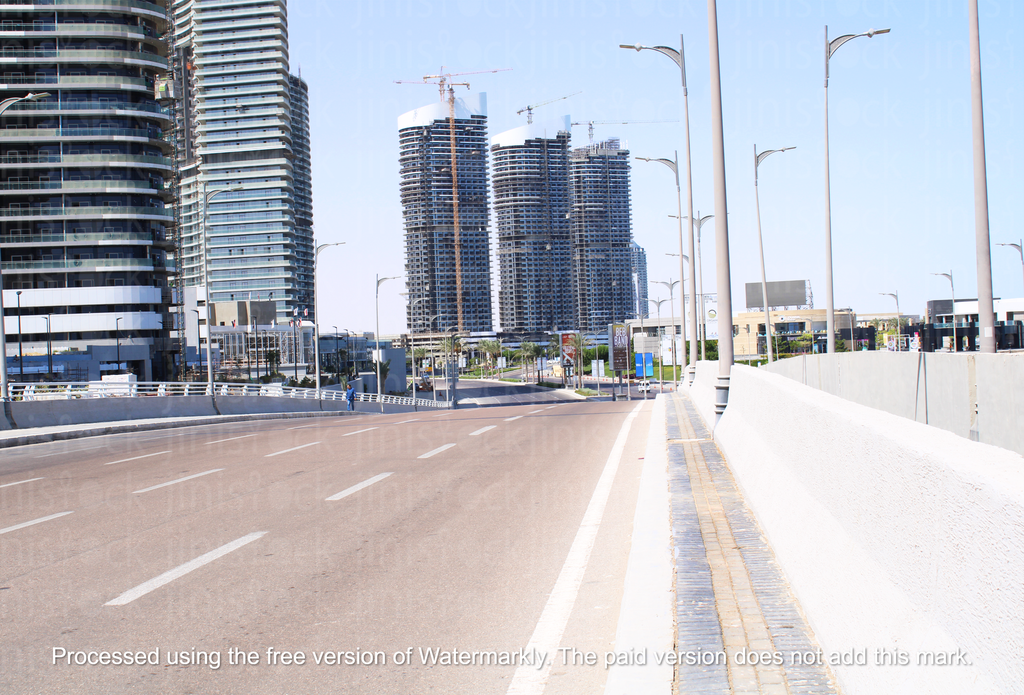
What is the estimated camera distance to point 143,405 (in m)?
36.5

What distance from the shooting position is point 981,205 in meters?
17.3

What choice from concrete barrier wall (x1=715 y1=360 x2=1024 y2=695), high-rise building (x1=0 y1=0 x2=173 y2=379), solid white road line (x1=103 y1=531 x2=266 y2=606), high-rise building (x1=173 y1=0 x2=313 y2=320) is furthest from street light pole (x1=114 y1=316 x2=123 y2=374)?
concrete barrier wall (x1=715 y1=360 x2=1024 y2=695)

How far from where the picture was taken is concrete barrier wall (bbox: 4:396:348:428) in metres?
29.8

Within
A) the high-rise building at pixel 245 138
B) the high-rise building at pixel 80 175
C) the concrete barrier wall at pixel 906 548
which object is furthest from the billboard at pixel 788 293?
the concrete barrier wall at pixel 906 548

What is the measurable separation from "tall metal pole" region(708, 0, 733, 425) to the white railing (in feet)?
86.8

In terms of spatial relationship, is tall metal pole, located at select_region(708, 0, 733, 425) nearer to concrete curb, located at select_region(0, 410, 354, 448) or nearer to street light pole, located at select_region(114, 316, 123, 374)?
concrete curb, located at select_region(0, 410, 354, 448)

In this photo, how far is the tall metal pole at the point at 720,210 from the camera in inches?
599

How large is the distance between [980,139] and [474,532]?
14.3 metres

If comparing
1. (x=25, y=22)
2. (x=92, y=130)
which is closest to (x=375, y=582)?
(x=92, y=130)

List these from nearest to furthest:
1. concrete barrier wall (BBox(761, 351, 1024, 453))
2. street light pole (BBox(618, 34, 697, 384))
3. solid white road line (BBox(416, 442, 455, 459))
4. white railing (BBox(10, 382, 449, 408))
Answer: concrete barrier wall (BBox(761, 351, 1024, 453)) → solid white road line (BBox(416, 442, 455, 459)) → street light pole (BBox(618, 34, 697, 384)) → white railing (BBox(10, 382, 449, 408))

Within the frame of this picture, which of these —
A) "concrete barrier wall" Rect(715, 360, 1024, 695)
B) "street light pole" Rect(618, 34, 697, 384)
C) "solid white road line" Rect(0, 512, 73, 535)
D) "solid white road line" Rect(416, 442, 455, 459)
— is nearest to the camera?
"concrete barrier wall" Rect(715, 360, 1024, 695)

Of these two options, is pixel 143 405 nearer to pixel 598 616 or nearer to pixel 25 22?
pixel 598 616

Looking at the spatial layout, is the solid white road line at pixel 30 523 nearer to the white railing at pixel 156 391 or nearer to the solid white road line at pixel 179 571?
the solid white road line at pixel 179 571

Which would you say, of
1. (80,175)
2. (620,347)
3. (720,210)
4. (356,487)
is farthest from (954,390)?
(80,175)
